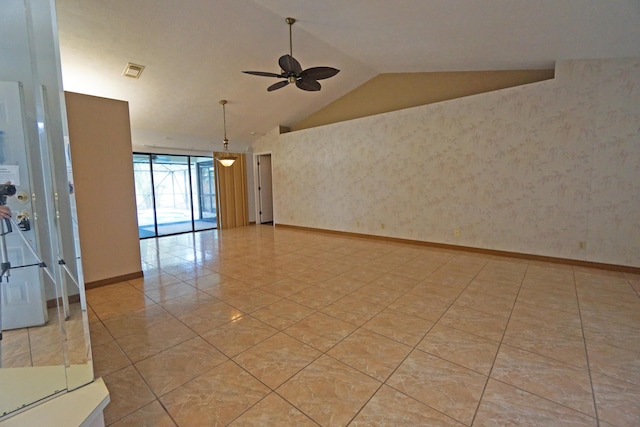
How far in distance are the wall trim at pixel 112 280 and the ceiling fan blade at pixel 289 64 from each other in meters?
3.48

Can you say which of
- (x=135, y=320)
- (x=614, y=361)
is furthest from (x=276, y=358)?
(x=614, y=361)

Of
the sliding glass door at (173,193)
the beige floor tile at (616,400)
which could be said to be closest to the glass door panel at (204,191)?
the sliding glass door at (173,193)

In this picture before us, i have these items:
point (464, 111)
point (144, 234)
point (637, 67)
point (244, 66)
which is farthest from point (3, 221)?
point (144, 234)

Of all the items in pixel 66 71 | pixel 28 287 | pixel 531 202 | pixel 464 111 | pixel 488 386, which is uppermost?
pixel 66 71

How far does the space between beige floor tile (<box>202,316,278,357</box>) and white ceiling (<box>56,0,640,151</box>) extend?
11.9 feet

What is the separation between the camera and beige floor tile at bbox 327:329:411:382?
6.06 feet

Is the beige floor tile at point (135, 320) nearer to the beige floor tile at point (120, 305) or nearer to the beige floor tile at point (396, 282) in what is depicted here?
the beige floor tile at point (120, 305)

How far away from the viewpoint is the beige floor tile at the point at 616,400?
144cm

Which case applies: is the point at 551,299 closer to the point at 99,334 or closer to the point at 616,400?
the point at 616,400

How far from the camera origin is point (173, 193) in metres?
8.02

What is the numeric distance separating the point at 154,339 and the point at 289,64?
3.29 metres

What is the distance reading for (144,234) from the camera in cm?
760

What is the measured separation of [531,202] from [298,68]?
13.4 ft

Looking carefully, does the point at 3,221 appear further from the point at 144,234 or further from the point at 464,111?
the point at 144,234
